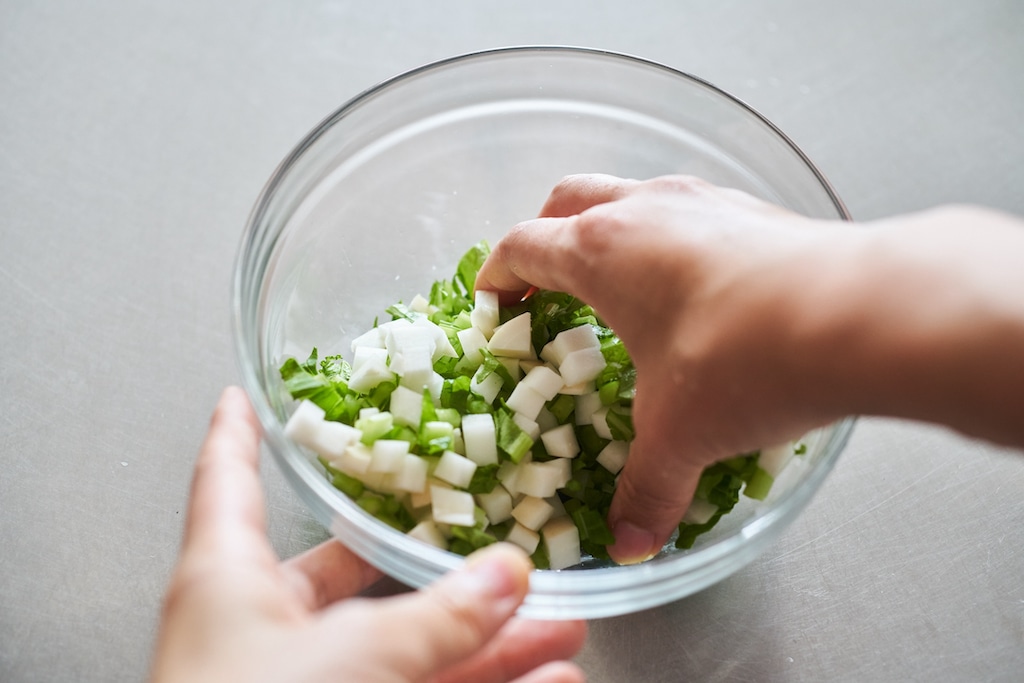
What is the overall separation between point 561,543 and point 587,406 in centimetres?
20

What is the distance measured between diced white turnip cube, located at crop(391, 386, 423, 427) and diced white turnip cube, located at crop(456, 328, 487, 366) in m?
0.13

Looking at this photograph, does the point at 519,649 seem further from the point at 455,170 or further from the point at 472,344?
the point at 455,170

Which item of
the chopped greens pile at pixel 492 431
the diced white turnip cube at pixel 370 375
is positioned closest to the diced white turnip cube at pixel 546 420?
the chopped greens pile at pixel 492 431

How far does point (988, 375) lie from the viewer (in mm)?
626

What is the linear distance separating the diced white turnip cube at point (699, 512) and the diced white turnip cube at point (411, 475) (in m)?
0.35

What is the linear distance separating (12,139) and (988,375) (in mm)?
1655

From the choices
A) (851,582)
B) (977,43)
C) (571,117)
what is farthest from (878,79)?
(851,582)

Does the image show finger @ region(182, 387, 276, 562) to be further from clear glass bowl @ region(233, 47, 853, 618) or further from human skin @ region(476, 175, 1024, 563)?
human skin @ region(476, 175, 1024, 563)

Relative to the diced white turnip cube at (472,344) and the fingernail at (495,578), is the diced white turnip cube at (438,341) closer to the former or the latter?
the diced white turnip cube at (472,344)

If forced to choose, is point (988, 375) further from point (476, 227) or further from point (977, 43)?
point (977, 43)

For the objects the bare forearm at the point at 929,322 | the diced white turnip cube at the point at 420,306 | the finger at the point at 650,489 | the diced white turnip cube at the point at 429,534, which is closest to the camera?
the bare forearm at the point at 929,322

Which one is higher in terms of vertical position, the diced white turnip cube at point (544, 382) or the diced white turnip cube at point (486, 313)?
the diced white turnip cube at point (486, 313)

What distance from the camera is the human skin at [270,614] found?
0.67 metres

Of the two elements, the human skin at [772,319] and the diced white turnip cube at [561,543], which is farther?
the diced white turnip cube at [561,543]
